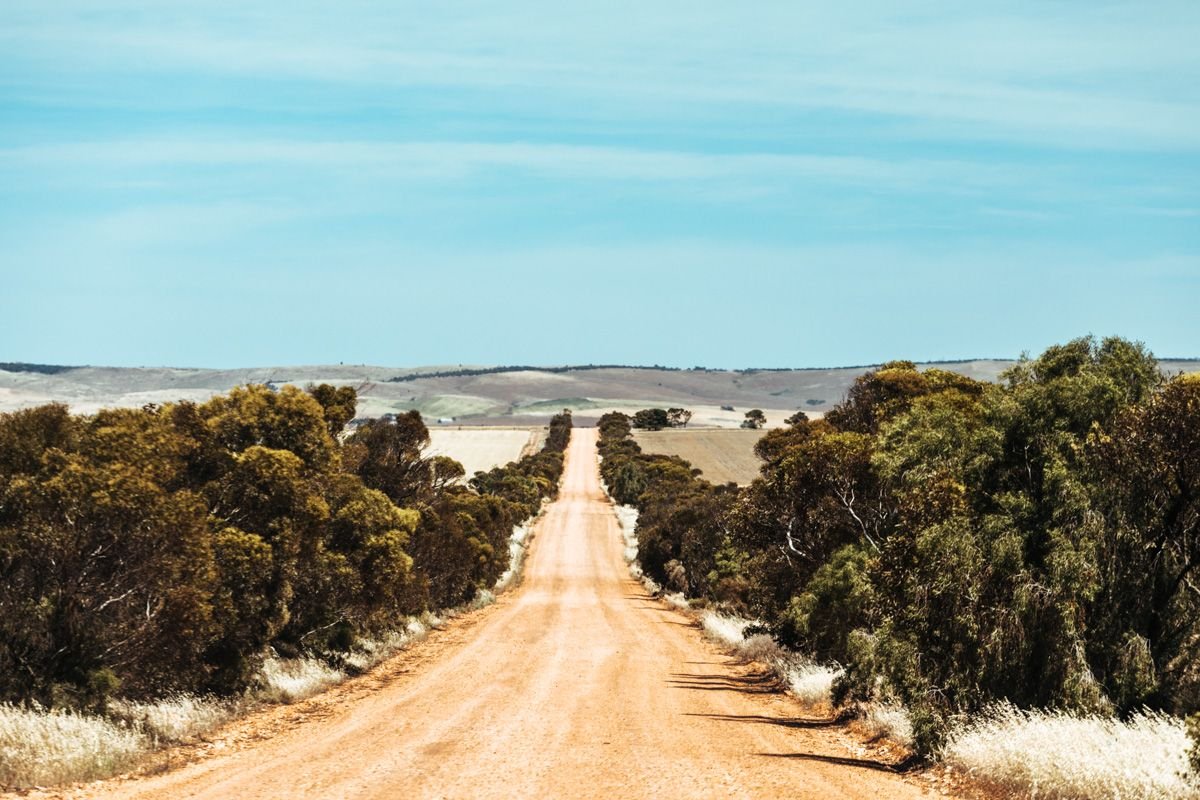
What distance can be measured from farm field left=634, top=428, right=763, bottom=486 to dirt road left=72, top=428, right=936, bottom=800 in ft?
277

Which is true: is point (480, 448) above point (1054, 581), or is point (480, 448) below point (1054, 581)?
below

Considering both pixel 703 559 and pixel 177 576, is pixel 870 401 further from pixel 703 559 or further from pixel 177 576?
pixel 177 576

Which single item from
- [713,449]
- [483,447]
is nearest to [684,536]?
[713,449]

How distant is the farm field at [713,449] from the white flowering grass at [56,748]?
101 metres

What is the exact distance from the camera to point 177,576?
2034 centimetres

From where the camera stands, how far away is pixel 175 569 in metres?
20.1

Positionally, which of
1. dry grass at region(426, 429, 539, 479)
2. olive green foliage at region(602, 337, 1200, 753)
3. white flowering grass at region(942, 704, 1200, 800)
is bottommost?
dry grass at region(426, 429, 539, 479)

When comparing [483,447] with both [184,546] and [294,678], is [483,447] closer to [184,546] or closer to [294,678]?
[294,678]

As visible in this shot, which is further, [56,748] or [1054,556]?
[1054,556]

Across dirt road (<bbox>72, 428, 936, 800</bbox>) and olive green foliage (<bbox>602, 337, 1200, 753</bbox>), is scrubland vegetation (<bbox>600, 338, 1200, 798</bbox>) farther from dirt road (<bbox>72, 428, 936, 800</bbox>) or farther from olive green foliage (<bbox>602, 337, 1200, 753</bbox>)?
dirt road (<bbox>72, 428, 936, 800</bbox>)

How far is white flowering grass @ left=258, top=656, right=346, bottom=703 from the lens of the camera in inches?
1019

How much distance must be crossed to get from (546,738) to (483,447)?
5877 inches

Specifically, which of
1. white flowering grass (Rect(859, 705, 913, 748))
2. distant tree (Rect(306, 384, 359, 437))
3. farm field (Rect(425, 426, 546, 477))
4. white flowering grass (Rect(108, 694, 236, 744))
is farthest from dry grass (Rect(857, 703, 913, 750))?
farm field (Rect(425, 426, 546, 477))

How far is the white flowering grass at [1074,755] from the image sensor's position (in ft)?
43.5
